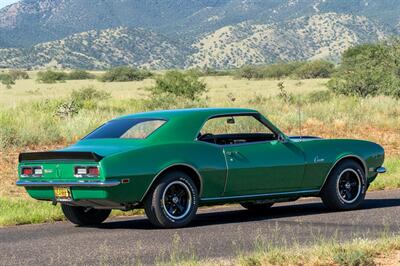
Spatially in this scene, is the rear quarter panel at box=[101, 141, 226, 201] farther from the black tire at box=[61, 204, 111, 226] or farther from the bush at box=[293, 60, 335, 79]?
the bush at box=[293, 60, 335, 79]

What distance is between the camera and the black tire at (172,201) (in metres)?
11.4

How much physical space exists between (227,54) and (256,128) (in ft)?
572

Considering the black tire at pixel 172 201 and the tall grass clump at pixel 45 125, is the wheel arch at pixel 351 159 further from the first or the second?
the tall grass clump at pixel 45 125

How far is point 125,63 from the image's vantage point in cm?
19450

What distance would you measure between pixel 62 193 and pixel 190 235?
164cm

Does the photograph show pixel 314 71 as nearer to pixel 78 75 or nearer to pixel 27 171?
pixel 78 75

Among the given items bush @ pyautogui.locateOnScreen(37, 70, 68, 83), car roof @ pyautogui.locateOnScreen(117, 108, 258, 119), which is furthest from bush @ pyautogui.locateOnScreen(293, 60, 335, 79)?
car roof @ pyautogui.locateOnScreen(117, 108, 258, 119)

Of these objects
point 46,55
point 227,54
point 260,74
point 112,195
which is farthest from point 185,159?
point 227,54

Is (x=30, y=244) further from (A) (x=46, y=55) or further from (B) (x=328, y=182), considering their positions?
(A) (x=46, y=55)

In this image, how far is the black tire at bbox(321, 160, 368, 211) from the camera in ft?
43.5

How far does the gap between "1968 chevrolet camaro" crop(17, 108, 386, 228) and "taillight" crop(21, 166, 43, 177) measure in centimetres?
1

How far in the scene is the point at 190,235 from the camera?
36.3 ft

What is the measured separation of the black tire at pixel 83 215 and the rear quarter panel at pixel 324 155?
9.20 feet

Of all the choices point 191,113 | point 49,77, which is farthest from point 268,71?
point 191,113
